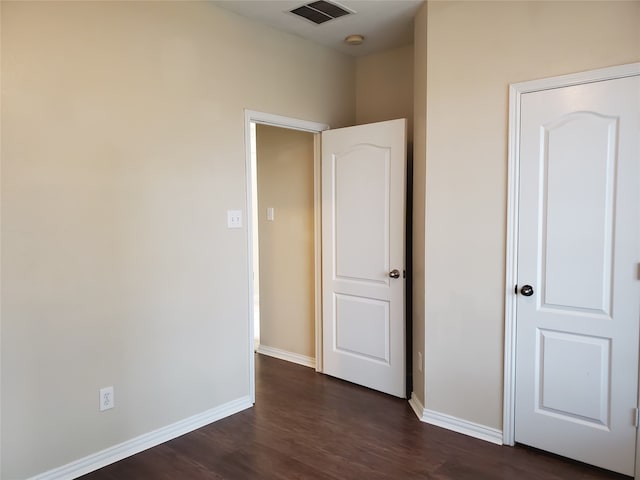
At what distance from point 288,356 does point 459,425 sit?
5.93 ft

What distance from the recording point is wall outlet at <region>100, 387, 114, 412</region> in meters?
2.45

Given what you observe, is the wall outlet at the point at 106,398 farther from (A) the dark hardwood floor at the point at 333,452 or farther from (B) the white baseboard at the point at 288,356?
(B) the white baseboard at the point at 288,356

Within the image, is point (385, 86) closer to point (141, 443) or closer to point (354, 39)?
point (354, 39)

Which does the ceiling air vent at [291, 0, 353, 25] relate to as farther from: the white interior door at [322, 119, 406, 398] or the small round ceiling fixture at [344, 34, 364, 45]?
the white interior door at [322, 119, 406, 398]

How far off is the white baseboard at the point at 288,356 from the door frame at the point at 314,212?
164mm

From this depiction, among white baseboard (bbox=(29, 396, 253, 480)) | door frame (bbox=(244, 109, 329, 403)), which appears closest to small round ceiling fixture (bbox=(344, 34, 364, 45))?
door frame (bbox=(244, 109, 329, 403))

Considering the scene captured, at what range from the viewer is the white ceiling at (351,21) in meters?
2.88

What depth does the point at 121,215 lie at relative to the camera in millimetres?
2484

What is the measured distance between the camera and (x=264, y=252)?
4344 millimetres

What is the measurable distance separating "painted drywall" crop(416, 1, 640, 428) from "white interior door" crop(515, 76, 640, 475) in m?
0.14

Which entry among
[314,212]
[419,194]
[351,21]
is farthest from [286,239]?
[351,21]

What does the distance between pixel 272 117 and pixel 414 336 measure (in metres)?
1.89

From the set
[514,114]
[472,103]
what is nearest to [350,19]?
[472,103]

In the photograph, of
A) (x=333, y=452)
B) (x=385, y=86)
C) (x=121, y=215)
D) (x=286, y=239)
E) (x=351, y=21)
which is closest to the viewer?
(x=121, y=215)
